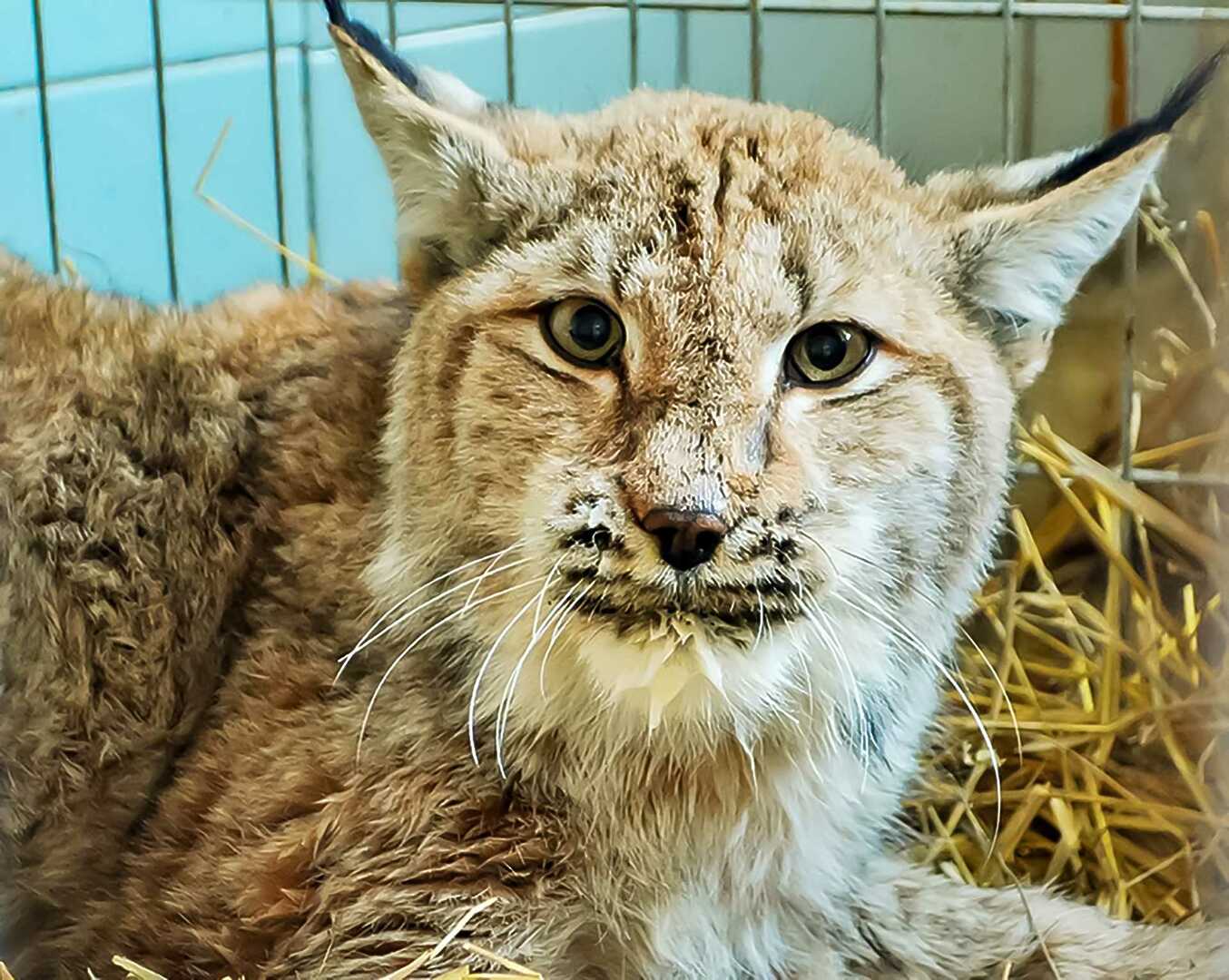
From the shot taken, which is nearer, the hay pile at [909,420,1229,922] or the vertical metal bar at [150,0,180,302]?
the hay pile at [909,420,1229,922]

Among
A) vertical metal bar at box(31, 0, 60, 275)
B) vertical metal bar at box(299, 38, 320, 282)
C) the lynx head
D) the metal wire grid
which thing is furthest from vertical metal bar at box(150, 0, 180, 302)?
the lynx head

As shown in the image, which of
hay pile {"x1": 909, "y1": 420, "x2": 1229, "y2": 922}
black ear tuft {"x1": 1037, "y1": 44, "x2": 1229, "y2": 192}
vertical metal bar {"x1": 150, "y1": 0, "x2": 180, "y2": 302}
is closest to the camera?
black ear tuft {"x1": 1037, "y1": 44, "x2": 1229, "y2": 192}

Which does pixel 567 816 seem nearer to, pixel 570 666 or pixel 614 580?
pixel 570 666

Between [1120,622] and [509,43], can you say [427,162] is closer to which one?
[509,43]

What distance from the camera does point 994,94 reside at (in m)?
2.67

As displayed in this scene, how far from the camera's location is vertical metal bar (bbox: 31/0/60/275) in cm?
211

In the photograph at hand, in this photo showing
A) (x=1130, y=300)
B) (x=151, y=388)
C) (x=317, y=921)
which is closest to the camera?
(x=317, y=921)

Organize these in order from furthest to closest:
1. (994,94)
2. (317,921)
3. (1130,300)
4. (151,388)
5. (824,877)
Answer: (994,94), (1130,300), (151,388), (824,877), (317,921)

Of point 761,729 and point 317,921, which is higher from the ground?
point 761,729

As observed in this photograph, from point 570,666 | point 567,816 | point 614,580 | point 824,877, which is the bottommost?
point 824,877

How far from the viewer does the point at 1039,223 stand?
1561 millimetres

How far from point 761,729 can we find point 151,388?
843 mm

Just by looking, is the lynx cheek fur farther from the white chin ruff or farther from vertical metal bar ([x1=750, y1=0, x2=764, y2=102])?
vertical metal bar ([x1=750, y1=0, x2=764, y2=102])

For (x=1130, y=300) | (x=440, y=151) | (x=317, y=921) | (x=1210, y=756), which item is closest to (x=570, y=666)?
(x=317, y=921)
